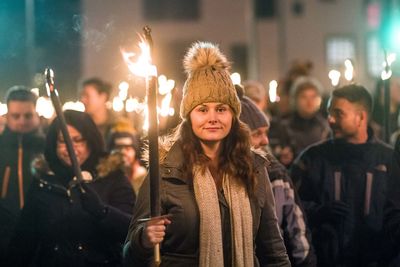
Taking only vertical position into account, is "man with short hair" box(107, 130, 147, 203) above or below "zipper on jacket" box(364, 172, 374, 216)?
above

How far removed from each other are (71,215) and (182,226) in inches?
79.2

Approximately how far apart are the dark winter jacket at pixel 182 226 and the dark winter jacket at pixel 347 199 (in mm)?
2067

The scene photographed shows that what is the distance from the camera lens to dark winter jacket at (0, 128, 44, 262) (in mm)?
8328

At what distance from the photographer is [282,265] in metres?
5.69

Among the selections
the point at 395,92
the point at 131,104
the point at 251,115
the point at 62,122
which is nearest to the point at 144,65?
the point at 62,122

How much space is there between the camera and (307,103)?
36.8ft

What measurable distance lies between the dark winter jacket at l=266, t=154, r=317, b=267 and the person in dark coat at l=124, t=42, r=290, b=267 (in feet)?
3.31

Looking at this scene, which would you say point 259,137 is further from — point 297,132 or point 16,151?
point 297,132

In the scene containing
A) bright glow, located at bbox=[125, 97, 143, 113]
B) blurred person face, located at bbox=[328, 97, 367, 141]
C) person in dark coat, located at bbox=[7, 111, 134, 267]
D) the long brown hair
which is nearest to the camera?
the long brown hair

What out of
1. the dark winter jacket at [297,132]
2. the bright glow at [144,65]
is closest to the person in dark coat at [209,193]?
the bright glow at [144,65]

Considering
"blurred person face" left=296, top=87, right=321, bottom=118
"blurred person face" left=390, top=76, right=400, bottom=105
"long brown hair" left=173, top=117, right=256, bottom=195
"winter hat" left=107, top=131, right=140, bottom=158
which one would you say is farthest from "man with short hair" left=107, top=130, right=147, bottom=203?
"long brown hair" left=173, top=117, right=256, bottom=195

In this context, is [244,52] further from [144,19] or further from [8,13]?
[8,13]

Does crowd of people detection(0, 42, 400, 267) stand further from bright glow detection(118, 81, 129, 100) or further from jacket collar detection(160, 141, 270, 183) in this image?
bright glow detection(118, 81, 129, 100)

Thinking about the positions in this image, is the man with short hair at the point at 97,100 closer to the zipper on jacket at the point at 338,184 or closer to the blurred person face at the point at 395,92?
the blurred person face at the point at 395,92
